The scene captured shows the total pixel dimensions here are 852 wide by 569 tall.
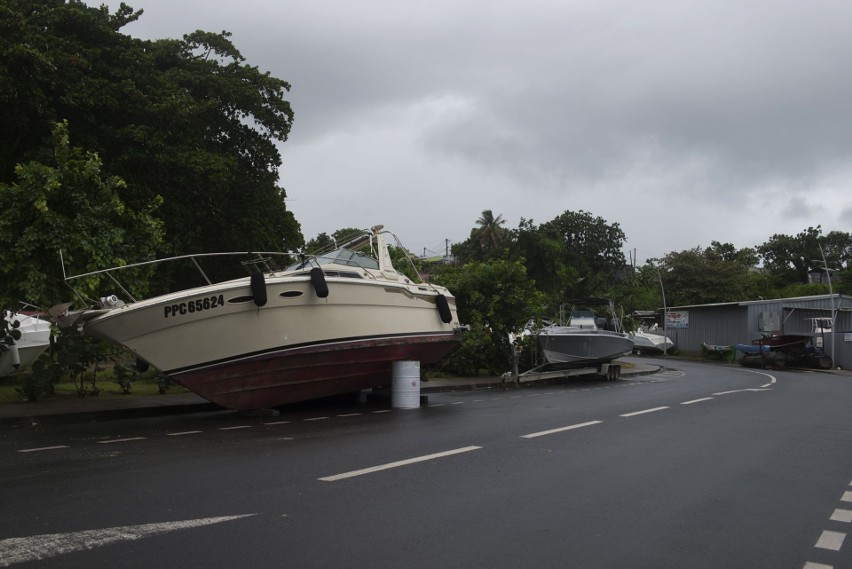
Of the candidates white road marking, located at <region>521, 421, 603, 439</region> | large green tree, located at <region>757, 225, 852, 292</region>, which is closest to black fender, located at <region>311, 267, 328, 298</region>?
white road marking, located at <region>521, 421, 603, 439</region>

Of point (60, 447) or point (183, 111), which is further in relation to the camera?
point (183, 111)

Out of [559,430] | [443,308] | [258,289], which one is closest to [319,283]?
[258,289]

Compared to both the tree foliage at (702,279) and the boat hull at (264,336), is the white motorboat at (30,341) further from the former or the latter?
the tree foliage at (702,279)

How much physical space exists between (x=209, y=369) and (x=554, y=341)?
13.7 metres

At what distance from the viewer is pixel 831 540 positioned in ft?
16.6

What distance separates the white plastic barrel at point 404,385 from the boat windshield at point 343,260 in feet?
6.65

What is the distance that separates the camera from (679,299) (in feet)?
200

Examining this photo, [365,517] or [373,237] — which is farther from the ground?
[373,237]

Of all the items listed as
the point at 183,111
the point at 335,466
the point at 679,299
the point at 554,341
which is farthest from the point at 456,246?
the point at 335,466

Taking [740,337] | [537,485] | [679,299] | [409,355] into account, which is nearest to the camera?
[537,485]

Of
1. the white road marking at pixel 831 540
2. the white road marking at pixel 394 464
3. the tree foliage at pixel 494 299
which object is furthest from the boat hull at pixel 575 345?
the white road marking at pixel 831 540

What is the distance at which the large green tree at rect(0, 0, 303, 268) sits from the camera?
615 inches

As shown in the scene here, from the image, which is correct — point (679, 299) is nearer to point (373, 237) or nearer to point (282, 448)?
point (373, 237)

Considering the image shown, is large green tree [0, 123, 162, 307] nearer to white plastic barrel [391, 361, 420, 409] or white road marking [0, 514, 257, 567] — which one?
white plastic barrel [391, 361, 420, 409]
